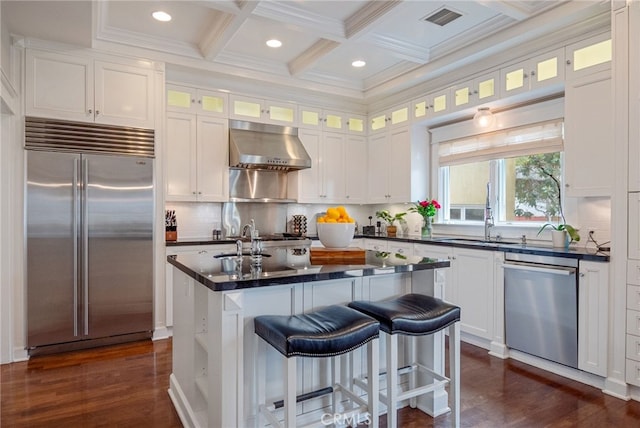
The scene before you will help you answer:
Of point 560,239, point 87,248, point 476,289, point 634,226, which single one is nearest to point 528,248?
point 560,239

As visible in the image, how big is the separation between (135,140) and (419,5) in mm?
2752

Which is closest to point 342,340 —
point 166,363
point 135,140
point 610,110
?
point 166,363

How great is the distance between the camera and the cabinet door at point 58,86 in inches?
130

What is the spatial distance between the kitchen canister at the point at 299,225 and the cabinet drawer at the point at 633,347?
3.47m

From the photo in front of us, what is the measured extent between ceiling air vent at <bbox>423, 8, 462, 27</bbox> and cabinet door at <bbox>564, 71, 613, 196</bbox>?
1.08m

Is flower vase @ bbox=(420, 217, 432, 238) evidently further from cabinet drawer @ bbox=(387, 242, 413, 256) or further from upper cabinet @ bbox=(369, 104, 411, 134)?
upper cabinet @ bbox=(369, 104, 411, 134)

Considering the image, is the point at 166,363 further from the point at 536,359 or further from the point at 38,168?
the point at 536,359

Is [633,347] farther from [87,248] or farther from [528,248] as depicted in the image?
[87,248]

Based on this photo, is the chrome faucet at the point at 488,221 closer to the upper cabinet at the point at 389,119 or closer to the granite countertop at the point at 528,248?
the granite countertop at the point at 528,248

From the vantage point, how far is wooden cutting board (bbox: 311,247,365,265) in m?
2.33

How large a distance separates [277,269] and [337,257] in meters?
0.47

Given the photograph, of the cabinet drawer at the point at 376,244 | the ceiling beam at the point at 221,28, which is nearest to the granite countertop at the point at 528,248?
the cabinet drawer at the point at 376,244

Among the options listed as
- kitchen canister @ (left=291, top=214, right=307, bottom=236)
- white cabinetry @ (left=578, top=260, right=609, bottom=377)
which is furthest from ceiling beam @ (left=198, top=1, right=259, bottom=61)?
white cabinetry @ (left=578, top=260, right=609, bottom=377)

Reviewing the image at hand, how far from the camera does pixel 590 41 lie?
3051 mm
